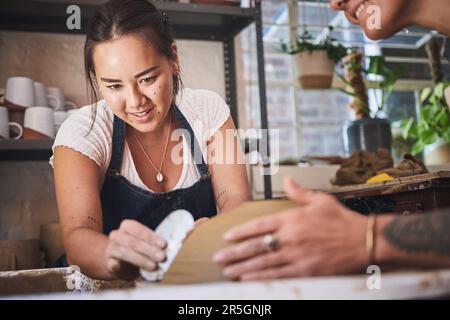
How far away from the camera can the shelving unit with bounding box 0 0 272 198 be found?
3.80 ft

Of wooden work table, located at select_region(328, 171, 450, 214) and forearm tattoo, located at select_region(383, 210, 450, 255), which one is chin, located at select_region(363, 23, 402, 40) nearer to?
wooden work table, located at select_region(328, 171, 450, 214)

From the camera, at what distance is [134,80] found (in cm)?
102

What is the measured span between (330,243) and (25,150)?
28.6 inches

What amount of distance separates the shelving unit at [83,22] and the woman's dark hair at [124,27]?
0.04 m

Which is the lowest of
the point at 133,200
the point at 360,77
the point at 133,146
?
the point at 133,200

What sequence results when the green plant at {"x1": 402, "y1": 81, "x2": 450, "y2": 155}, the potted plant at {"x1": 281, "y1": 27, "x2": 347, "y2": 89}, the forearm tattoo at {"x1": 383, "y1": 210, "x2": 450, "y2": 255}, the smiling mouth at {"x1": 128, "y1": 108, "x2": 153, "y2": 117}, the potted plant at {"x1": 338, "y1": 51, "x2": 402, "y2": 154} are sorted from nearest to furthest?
the forearm tattoo at {"x1": 383, "y1": 210, "x2": 450, "y2": 255}, the smiling mouth at {"x1": 128, "y1": 108, "x2": 153, "y2": 117}, the potted plant at {"x1": 338, "y1": 51, "x2": 402, "y2": 154}, the potted plant at {"x1": 281, "y1": 27, "x2": 347, "y2": 89}, the green plant at {"x1": 402, "y1": 81, "x2": 450, "y2": 155}

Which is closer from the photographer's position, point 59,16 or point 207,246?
point 207,246

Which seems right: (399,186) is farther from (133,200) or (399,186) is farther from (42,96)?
(42,96)

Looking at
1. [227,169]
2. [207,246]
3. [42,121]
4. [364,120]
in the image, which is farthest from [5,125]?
[364,120]

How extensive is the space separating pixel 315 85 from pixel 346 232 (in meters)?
1.68

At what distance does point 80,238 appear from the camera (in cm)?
101

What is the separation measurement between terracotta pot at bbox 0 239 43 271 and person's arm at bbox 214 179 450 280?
599mm

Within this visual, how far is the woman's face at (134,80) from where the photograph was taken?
1.02m

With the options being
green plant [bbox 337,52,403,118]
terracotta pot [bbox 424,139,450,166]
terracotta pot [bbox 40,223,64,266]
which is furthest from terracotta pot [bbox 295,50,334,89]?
terracotta pot [bbox 40,223,64,266]
